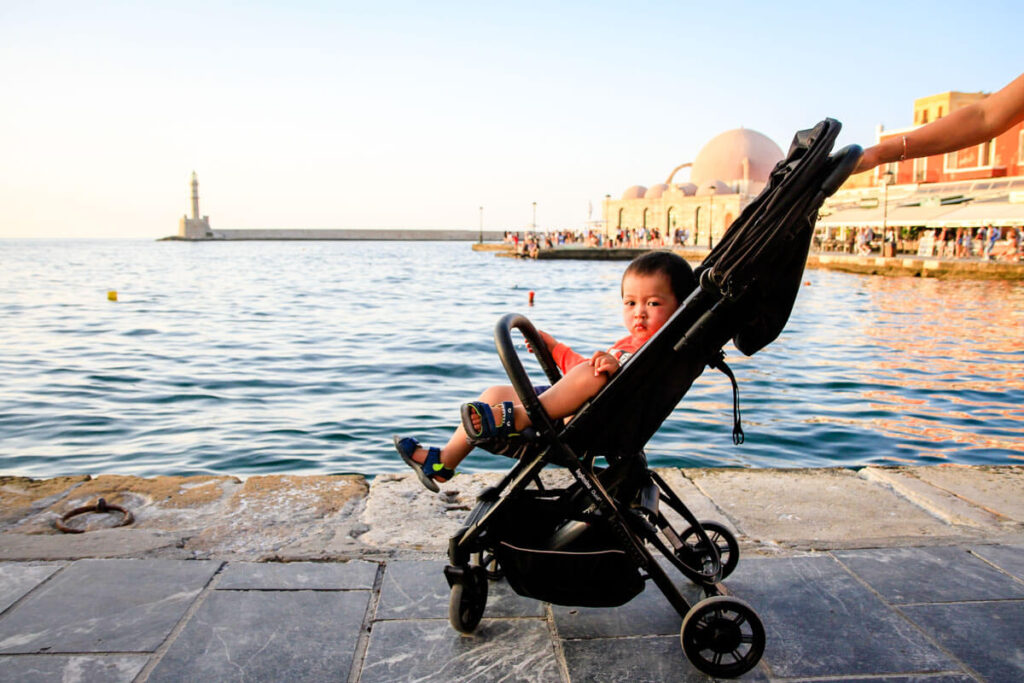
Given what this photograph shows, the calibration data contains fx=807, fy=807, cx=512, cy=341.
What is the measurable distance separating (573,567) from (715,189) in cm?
6448

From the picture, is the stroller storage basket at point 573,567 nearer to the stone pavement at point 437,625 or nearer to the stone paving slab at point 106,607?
the stone pavement at point 437,625

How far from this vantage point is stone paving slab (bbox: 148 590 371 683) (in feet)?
6.29

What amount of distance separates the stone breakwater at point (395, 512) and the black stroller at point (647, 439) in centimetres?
59

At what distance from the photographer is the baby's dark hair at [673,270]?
2.31 meters

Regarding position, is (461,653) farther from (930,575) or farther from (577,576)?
(930,575)

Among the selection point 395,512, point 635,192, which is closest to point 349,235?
point 635,192

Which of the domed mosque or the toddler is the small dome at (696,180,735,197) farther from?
the toddler

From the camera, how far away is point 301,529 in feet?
9.43

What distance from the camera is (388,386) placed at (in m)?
8.17

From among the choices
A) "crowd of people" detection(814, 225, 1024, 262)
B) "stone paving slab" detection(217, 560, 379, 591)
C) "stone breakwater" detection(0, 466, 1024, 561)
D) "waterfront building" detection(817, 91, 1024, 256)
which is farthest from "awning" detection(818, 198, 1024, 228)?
"stone paving slab" detection(217, 560, 379, 591)

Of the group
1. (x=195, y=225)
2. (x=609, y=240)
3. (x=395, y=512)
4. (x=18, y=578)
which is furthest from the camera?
(x=195, y=225)

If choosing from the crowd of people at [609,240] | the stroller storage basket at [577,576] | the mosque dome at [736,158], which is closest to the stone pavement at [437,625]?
the stroller storage basket at [577,576]

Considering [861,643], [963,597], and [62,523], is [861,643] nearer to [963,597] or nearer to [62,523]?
[963,597]

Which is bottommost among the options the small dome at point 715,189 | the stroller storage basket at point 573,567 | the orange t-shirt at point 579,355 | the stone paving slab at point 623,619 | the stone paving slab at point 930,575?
the stone paving slab at point 623,619
